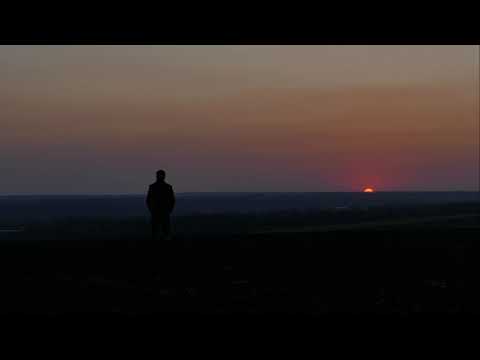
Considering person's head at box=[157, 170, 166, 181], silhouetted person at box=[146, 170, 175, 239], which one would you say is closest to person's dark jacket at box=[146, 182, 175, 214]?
silhouetted person at box=[146, 170, 175, 239]

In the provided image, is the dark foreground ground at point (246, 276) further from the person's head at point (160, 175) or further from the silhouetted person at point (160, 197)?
the person's head at point (160, 175)

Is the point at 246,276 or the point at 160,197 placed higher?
the point at 160,197

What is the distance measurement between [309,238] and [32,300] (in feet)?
36.5

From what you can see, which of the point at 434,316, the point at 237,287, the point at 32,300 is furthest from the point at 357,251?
the point at 434,316

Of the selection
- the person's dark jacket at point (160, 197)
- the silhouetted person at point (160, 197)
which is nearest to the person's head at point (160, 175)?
the silhouetted person at point (160, 197)

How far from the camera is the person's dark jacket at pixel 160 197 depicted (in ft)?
62.2

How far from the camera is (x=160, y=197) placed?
19.1 metres

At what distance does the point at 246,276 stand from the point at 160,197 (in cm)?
391

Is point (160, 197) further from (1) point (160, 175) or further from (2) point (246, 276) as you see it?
(2) point (246, 276)

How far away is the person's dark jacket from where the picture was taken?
1897 cm

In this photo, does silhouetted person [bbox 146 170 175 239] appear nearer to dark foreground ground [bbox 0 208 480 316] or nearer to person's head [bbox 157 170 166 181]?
person's head [bbox 157 170 166 181]

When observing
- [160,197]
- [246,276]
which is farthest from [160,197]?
[246,276]

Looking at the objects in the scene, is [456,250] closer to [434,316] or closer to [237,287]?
[237,287]
